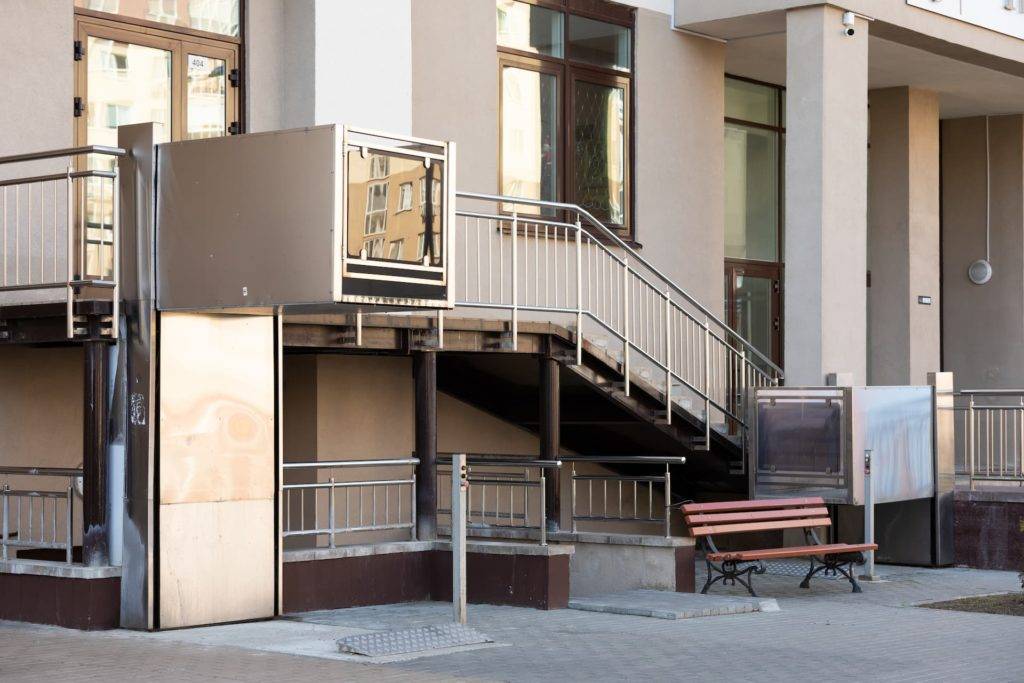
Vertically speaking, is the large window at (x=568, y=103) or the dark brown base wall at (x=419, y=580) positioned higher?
the large window at (x=568, y=103)

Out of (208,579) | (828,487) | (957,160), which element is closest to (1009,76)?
(957,160)

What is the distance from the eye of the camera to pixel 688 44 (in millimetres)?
19562

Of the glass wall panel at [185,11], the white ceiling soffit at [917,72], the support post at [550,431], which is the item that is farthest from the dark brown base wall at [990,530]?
the glass wall panel at [185,11]

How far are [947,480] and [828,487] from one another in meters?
2.03

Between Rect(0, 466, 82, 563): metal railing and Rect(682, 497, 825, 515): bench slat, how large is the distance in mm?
5190

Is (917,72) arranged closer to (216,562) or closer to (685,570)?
(685,570)

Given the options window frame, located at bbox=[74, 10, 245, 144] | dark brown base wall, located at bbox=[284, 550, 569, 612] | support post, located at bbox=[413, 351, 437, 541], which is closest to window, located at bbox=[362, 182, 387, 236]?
dark brown base wall, located at bbox=[284, 550, 569, 612]

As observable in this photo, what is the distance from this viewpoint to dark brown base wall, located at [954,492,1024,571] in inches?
657

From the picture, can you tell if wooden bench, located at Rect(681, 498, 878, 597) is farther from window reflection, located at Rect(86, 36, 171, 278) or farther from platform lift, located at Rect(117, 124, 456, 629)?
window reflection, located at Rect(86, 36, 171, 278)

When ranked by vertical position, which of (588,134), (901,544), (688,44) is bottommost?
(901,544)

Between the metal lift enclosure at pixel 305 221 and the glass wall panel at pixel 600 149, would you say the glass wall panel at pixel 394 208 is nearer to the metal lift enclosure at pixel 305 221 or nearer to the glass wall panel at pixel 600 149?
the metal lift enclosure at pixel 305 221

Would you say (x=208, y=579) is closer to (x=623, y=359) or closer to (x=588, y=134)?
(x=623, y=359)

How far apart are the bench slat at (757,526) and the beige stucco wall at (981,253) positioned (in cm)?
1064

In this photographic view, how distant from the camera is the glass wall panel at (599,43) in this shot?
18.4 m
